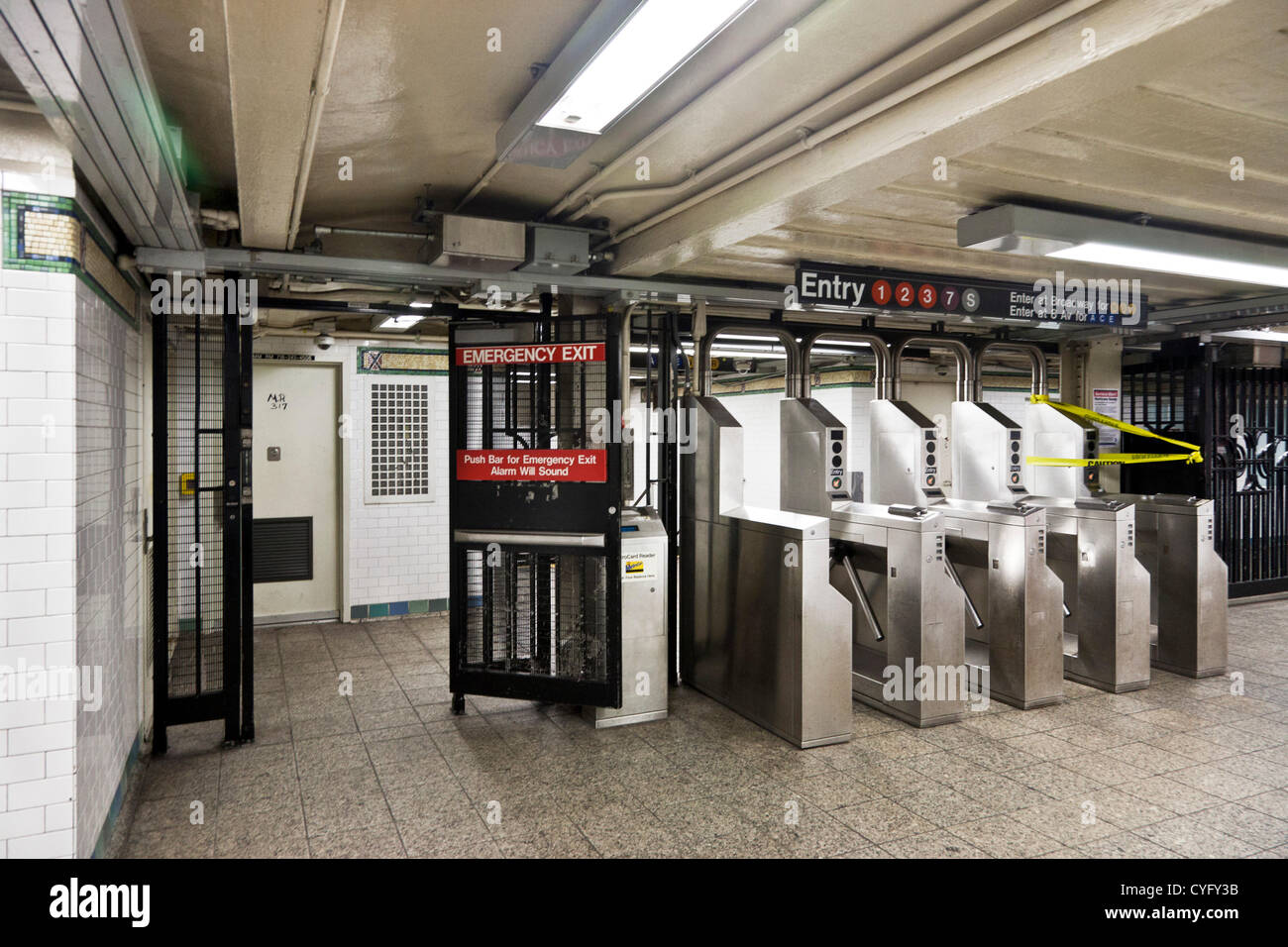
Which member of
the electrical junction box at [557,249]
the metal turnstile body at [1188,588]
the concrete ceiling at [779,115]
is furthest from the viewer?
the metal turnstile body at [1188,588]

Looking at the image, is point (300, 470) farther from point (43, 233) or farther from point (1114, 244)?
point (1114, 244)

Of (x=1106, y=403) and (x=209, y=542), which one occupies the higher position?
(x=1106, y=403)


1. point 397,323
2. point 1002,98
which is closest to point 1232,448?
point 1002,98

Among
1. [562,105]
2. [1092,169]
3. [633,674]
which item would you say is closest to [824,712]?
[633,674]

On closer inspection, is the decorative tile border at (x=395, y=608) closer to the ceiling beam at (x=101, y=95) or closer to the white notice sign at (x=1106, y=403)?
the ceiling beam at (x=101, y=95)

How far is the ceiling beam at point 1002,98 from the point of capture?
6.21ft

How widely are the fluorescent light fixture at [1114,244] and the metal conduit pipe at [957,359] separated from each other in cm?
208

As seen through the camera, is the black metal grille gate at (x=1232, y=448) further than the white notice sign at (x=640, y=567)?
Yes

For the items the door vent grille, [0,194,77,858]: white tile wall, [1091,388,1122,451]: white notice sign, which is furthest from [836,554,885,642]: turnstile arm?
the door vent grille

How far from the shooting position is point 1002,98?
2.29m

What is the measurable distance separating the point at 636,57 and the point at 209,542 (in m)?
4.17

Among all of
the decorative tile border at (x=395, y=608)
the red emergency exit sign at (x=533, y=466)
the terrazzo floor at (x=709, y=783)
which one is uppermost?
the red emergency exit sign at (x=533, y=466)

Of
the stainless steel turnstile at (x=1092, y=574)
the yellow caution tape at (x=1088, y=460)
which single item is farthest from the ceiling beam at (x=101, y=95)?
the yellow caution tape at (x=1088, y=460)

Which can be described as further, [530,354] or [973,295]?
[973,295]
